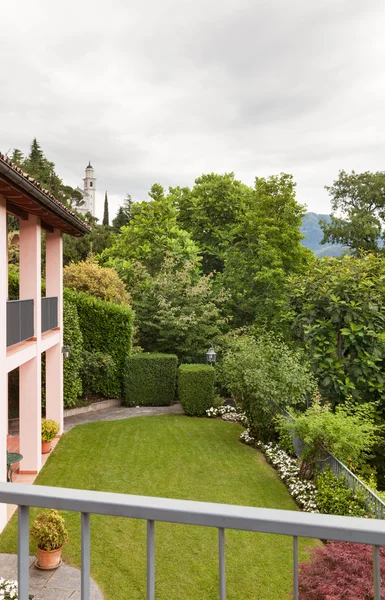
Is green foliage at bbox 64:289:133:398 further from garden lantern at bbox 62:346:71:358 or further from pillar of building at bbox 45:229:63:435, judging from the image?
pillar of building at bbox 45:229:63:435

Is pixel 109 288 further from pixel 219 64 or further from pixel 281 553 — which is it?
pixel 281 553

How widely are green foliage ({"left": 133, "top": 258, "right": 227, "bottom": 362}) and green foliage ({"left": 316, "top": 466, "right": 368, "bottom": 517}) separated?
11040mm

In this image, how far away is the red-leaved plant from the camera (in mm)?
4622

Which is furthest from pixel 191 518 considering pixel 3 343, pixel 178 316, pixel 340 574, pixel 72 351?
pixel 178 316

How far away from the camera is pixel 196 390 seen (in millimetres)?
18078

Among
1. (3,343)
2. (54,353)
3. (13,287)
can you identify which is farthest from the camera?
(13,287)

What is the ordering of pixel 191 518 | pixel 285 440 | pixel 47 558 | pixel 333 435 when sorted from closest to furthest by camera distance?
1. pixel 191 518
2. pixel 47 558
3. pixel 333 435
4. pixel 285 440

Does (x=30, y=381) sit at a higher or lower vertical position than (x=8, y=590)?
higher

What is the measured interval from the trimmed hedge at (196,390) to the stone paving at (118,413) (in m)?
0.82

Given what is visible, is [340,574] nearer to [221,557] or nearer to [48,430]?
[221,557]

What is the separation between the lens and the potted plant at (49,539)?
6.90 m

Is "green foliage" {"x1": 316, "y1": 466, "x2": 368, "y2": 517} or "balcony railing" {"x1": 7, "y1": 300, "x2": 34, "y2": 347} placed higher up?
"balcony railing" {"x1": 7, "y1": 300, "x2": 34, "y2": 347}

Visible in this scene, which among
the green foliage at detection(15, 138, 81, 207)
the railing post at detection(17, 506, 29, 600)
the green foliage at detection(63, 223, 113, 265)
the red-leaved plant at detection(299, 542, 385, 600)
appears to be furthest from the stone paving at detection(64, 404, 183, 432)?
the green foliage at detection(15, 138, 81, 207)

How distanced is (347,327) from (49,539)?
9.49 m
